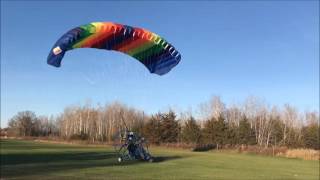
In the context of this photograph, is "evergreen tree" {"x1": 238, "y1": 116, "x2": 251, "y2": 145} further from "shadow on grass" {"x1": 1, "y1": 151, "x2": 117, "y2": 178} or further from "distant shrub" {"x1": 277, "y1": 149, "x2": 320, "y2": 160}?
"shadow on grass" {"x1": 1, "y1": 151, "x2": 117, "y2": 178}

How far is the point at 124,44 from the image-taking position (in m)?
18.7

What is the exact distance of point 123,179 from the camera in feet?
56.5

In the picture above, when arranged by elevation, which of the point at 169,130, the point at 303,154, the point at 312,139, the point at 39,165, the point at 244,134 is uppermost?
the point at 169,130

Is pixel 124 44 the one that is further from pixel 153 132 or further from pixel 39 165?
pixel 153 132

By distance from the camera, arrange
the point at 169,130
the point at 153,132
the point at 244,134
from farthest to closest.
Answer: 1. the point at 244,134
2. the point at 169,130
3. the point at 153,132

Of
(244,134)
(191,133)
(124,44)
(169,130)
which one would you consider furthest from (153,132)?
(124,44)

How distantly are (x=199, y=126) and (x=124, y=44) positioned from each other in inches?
1811

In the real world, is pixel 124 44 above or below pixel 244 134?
above

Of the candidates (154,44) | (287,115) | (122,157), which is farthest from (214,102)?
(154,44)

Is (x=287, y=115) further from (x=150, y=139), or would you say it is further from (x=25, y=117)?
(x=25, y=117)

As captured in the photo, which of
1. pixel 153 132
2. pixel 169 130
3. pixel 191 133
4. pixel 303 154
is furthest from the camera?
pixel 191 133

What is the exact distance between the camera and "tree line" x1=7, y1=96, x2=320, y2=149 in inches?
2317

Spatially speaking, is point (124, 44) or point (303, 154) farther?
point (303, 154)

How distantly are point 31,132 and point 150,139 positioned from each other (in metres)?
62.7
